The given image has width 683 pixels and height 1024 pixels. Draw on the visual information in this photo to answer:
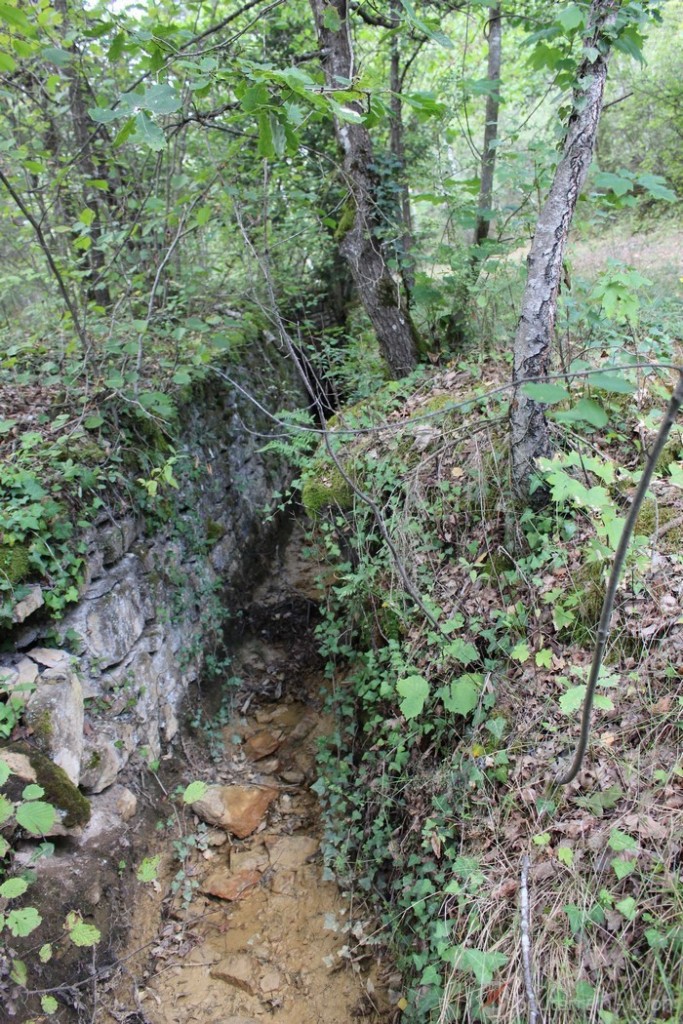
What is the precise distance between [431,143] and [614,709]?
6931 mm

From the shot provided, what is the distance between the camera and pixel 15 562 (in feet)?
10.2

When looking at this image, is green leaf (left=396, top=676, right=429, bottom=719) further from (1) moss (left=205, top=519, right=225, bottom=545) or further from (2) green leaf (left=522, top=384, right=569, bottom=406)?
(1) moss (left=205, top=519, right=225, bottom=545)

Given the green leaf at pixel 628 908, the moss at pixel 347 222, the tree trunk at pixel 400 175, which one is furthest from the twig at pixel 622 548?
the moss at pixel 347 222

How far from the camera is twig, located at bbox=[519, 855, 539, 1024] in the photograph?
6.44ft

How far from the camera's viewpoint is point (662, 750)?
2279mm

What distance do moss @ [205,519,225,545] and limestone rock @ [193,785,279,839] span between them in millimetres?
1968

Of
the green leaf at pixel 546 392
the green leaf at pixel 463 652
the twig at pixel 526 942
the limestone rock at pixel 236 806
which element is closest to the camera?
the green leaf at pixel 546 392

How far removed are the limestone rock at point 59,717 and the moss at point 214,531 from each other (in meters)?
1.86

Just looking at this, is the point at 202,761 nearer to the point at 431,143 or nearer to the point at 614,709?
the point at 614,709

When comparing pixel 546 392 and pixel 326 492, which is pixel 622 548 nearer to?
pixel 546 392

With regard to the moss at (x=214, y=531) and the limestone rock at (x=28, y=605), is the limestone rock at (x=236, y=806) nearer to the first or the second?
the limestone rock at (x=28, y=605)

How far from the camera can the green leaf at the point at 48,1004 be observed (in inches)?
101

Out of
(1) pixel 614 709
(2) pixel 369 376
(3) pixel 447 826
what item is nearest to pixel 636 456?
(1) pixel 614 709

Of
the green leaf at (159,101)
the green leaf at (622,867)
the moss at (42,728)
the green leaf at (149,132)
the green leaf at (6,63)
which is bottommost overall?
the green leaf at (622,867)
